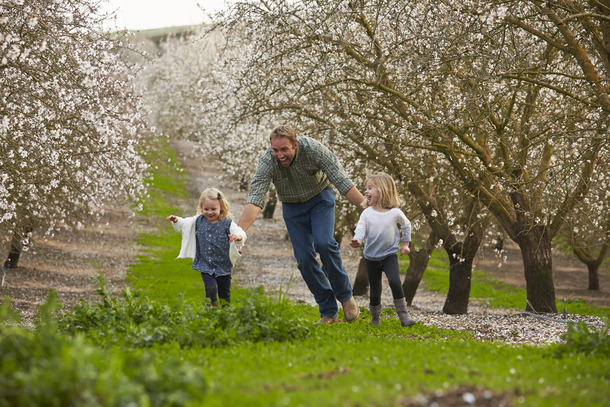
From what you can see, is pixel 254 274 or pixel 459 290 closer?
pixel 459 290

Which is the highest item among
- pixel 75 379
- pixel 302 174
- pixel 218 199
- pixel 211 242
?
pixel 302 174

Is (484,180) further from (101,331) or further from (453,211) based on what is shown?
(101,331)

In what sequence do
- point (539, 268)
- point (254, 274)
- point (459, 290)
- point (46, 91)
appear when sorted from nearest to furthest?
point (46, 91) → point (539, 268) → point (459, 290) → point (254, 274)

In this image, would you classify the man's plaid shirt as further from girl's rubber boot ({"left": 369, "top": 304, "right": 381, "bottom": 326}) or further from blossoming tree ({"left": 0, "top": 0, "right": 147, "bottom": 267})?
blossoming tree ({"left": 0, "top": 0, "right": 147, "bottom": 267})

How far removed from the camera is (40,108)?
973cm

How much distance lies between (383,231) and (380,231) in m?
0.04

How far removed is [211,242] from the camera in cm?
795

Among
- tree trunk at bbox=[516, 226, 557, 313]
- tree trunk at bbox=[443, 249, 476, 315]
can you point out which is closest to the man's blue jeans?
tree trunk at bbox=[516, 226, 557, 313]

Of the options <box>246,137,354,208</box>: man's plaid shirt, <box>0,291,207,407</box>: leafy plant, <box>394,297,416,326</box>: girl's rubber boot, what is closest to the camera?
<box>0,291,207,407</box>: leafy plant

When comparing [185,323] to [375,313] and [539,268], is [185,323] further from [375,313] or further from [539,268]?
[539,268]

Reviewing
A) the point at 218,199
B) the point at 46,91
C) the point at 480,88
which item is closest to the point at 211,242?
the point at 218,199

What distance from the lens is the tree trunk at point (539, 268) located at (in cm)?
1211

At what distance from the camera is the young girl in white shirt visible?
7535 mm

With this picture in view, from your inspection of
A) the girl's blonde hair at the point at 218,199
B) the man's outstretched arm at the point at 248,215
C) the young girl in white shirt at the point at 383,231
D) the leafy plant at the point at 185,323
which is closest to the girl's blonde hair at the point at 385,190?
the young girl in white shirt at the point at 383,231
